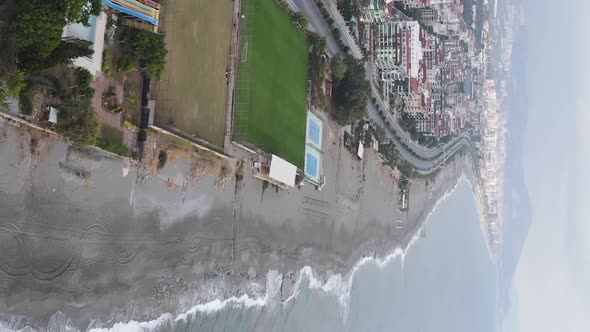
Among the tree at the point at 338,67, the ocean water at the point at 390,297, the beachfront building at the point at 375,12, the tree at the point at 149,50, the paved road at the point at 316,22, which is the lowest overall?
the ocean water at the point at 390,297

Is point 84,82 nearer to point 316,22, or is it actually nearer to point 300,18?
point 300,18

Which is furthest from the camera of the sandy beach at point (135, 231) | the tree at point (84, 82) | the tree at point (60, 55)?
the tree at point (84, 82)

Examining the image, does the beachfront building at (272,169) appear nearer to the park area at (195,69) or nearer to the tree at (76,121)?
the park area at (195,69)

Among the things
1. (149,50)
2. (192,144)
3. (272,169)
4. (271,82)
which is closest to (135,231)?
(192,144)

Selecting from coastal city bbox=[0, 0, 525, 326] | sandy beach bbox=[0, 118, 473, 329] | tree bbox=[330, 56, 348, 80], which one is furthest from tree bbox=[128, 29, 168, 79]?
tree bbox=[330, 56, 348, 80]

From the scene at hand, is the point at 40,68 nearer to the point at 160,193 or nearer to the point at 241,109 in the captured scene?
the point at 160,193

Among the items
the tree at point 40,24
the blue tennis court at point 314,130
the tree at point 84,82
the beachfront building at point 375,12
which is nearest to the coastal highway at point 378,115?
the beachfront building at point 375,12
